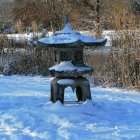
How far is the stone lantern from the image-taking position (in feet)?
21.2

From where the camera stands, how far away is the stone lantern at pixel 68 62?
21.2ft

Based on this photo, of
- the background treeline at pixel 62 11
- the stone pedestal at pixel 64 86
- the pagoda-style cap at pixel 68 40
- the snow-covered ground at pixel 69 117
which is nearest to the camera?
the snow-covered ground at pixel 69 117

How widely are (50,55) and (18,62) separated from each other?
3.05 feet

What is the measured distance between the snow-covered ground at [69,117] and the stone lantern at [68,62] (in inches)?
9.2

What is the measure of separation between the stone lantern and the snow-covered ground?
0.77ft

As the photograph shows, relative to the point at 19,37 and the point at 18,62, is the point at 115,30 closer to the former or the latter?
the point at 18,62

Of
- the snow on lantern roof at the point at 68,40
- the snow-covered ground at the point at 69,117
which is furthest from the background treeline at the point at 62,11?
the snow on lantern roof at the point at 68,40

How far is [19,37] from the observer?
44.3 feet

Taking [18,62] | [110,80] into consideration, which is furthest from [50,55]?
[110,80]

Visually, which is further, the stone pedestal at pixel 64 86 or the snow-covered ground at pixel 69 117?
the stone pedestal at pixel 64 86

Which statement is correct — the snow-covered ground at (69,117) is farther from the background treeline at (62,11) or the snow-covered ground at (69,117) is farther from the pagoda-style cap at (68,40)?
the background treeline at (62,11)

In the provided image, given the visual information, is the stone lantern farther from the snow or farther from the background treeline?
the background treeline

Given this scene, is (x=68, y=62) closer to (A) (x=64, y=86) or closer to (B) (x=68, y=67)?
(B) (x=68, y=67)

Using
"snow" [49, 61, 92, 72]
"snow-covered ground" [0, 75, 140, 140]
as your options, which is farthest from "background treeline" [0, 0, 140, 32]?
"snow" [49, 61, 92, 72]
